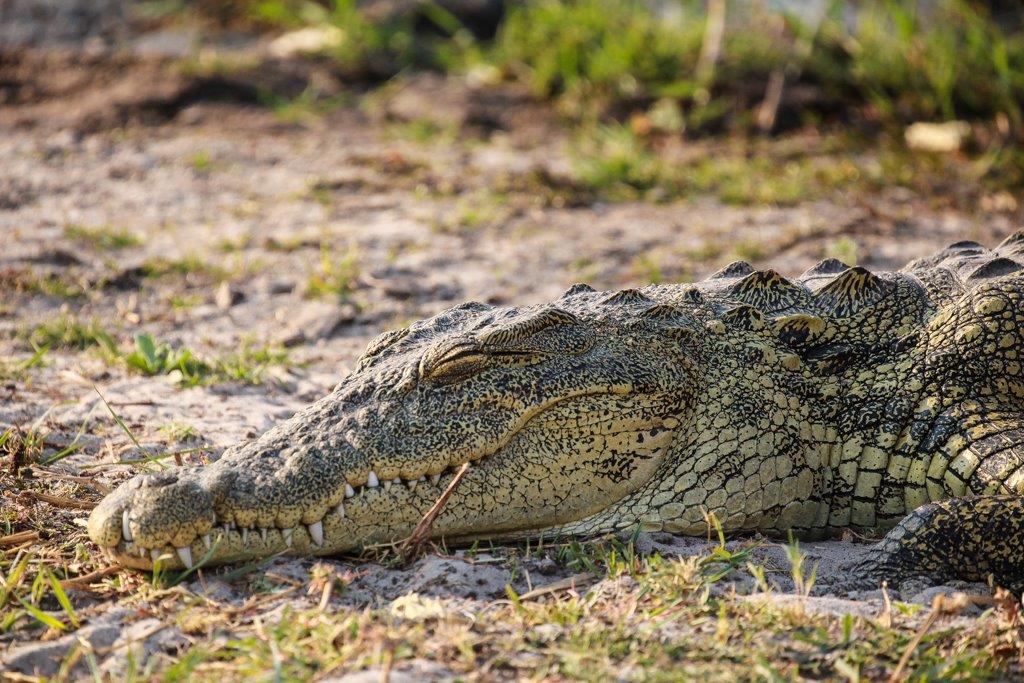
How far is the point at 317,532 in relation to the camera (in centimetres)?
343

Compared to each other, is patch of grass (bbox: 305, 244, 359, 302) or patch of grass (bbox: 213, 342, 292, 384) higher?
patch of grass (bbox: 305, 244, 359, 302)

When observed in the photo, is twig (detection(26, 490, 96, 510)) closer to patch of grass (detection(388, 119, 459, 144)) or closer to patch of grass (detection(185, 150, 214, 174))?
patch of grass (detection(185, 150, 214, 174))

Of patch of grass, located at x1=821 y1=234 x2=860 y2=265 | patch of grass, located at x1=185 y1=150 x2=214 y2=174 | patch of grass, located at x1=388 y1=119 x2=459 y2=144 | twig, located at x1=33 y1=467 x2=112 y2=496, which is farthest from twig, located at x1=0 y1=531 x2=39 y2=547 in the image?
patch of grass, located at x1=388 y1=119 x2=459 y2=144

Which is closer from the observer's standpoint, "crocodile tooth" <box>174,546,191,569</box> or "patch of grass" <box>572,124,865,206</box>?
"crocodile tooth" <box>174,546,191,569</box>

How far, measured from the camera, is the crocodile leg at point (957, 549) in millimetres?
3518

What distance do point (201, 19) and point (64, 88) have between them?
1.89m

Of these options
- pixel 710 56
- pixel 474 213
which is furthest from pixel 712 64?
pixel 474 213

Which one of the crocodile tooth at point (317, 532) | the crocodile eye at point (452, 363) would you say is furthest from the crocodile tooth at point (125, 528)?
the crocodile eye at point (452, 363)

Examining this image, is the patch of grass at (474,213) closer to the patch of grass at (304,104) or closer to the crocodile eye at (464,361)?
the patch of grass at (304,104)

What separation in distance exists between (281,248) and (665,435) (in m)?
3.81

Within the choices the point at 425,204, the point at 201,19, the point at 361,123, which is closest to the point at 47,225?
the point at 425,204

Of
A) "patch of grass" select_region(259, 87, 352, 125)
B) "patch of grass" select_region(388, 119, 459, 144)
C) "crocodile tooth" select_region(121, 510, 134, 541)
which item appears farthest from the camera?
"patch of grass" select_region(259, 87, 352, 125)

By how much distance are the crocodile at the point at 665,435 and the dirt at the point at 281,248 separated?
16 cm

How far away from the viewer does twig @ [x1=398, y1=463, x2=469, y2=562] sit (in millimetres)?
3510
